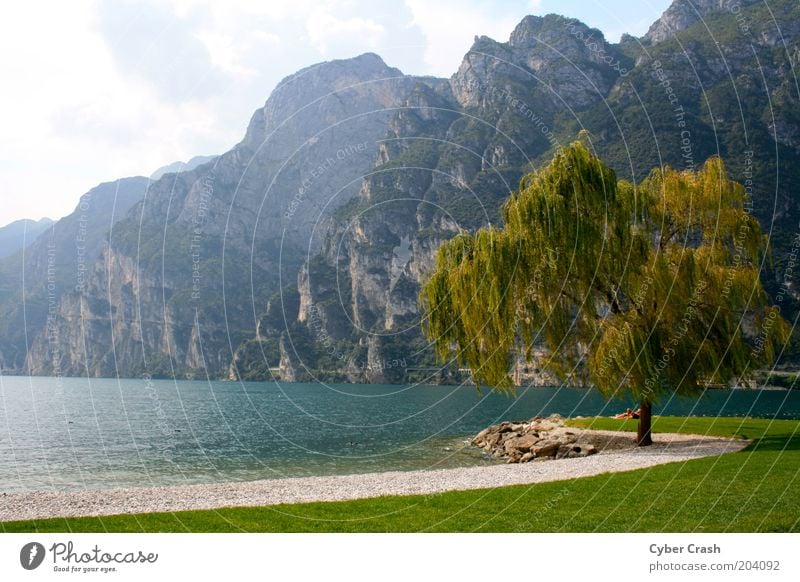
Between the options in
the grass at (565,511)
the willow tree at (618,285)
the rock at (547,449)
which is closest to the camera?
the grass at (565,511)

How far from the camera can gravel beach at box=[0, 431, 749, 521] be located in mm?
15750

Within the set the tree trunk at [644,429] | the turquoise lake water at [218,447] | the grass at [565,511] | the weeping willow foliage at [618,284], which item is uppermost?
the weeping willow foliage at [618,284]

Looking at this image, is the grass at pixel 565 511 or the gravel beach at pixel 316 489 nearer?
the grass at pixel 565 511

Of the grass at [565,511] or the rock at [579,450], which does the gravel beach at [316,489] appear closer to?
the grass at [565,511]

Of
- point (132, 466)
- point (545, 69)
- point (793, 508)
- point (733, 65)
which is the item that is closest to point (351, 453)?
point (132, 466)

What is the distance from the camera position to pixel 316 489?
59.4 feet

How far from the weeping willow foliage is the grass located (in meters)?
6.06

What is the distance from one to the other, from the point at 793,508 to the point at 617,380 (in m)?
10.9

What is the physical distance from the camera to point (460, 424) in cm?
5138

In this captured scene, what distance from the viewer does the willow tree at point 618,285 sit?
22359 millimetres

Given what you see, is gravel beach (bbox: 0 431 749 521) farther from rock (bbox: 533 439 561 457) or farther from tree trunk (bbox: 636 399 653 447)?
rock (bbox: 533 439 561 457)

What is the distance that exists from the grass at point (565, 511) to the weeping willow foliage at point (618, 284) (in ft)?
19.9

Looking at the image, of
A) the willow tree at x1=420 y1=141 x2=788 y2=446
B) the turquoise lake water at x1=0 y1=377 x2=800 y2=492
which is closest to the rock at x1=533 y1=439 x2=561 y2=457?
the turquoise lake water at x1=0 y1=377 x2=800 y2=492

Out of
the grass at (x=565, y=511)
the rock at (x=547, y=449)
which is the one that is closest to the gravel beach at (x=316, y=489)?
the grass at (x=565, y=511)
